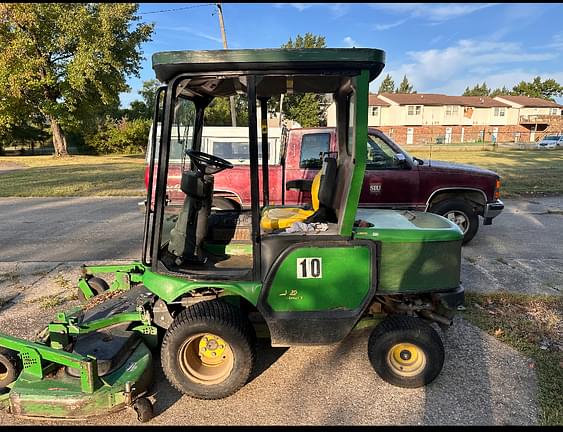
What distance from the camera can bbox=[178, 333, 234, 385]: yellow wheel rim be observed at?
9.34 ft

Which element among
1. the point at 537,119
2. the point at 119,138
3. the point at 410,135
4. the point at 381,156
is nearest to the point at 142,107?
the point at 119,138

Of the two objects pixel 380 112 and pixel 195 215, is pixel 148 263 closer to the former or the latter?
pixel 195 215

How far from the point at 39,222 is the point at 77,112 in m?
21.4

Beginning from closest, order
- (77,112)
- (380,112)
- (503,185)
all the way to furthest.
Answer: (503,185)
(77,112)
(380,112)

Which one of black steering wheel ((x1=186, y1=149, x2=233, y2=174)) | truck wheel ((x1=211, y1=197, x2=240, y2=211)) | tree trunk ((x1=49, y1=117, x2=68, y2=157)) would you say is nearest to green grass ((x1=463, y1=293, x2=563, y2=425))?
black steering wheel ((x1=186, y1=149, x2=233, y2=174))

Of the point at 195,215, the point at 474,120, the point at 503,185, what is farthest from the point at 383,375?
the point at 474,120

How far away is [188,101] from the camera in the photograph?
333 centimetres

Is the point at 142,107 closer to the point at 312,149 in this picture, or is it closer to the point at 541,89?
the point at 312,149

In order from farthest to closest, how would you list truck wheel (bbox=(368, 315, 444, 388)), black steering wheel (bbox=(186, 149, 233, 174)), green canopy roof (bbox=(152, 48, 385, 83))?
black steering wheel (bbox=(186, 149, 233, 174))
truck wheel (bbox=(368, 315, 444, 388))
green canopy roof (bbox=(152, 48, 385, 83))

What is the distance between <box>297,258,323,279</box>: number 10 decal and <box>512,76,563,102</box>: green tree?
84217 millimetres

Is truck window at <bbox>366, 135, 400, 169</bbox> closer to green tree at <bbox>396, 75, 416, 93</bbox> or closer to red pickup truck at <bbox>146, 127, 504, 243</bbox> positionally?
red pickup truck at <bbox>146, 127, 504, 243</bbox>

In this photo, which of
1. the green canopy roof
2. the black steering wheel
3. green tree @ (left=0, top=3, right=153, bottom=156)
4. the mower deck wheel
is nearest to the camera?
the green canopy roof

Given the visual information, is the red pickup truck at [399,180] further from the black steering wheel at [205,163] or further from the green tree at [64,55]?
the green tree at [64,55]

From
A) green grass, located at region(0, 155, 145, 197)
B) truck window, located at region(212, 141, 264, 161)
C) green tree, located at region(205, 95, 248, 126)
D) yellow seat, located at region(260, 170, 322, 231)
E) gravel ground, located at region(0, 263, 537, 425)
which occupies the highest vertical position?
green tree, located at region(205, 95, 248, 126)
